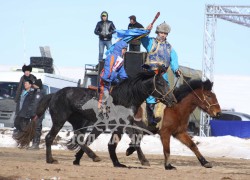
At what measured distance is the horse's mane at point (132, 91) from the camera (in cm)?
1468

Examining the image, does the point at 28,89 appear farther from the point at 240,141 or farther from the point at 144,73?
the point at 144,73

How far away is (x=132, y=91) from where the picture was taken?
48.2ft

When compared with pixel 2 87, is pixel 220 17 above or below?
above

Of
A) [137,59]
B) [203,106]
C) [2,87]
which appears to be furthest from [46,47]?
[203,106]

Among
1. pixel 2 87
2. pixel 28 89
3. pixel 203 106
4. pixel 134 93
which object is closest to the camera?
pixel 134 93

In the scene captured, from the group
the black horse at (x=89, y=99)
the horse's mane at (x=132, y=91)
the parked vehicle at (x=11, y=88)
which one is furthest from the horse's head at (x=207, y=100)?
the parked vehicle at (x=11, y=88)

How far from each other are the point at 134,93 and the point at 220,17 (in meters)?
20.8

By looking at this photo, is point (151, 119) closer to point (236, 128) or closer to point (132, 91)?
point (132, 91)

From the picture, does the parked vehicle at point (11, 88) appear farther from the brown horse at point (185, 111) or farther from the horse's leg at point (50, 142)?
the brown horse at point (185, 111)

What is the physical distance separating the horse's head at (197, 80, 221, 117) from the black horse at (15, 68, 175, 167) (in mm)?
1399

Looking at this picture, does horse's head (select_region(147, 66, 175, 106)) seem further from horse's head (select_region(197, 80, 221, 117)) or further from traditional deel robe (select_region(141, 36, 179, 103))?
horse's head (select_region(197, 80, 221, 117))

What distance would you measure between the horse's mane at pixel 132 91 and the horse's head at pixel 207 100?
1.68 m

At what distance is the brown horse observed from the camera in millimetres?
15320

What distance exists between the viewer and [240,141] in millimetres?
24625
